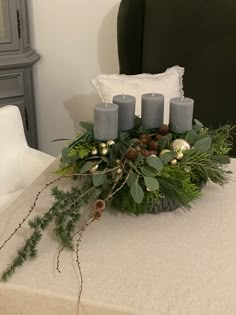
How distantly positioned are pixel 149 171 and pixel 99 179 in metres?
0.12

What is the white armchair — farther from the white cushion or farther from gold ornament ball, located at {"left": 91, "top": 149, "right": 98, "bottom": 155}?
gold ornament ball, located at {"left": 91, "top": 149, "right": 98, "bottom": 155}

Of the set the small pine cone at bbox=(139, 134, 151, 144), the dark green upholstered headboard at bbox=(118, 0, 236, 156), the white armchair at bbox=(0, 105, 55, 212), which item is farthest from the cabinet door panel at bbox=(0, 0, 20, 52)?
the small pine cone at bbox=(139, 134, 151, 144)

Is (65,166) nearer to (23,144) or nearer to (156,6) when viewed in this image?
(23,144)

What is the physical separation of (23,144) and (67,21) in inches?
34.4

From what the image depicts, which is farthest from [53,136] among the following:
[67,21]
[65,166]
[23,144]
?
[65,166]

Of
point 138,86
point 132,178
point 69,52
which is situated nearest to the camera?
point 132,178

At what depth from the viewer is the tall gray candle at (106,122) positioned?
105 centimetres

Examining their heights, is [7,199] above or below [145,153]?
below

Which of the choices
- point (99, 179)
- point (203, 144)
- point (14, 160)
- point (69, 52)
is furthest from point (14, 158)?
point (69, 52)

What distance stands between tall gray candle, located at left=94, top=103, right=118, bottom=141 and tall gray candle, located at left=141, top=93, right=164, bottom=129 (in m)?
0.10

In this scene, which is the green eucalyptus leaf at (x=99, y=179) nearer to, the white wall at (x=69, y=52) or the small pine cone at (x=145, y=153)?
the small pine cone at (x=145, y=153)

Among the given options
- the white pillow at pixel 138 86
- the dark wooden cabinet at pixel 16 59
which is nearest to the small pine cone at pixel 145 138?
the white pillow at pixel 138 86

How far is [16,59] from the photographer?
198 centimetres

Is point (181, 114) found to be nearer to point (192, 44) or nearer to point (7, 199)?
point (7, 199)
